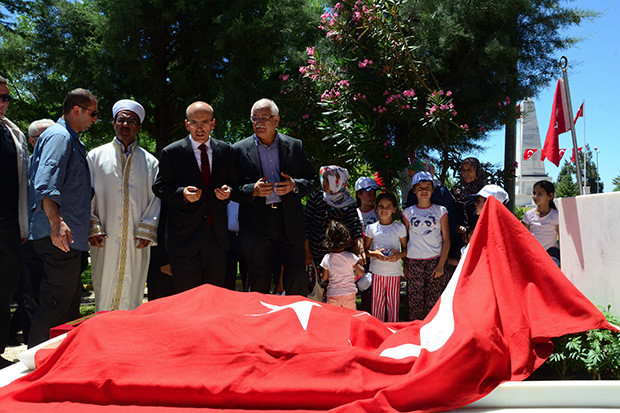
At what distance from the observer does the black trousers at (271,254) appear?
14.0 feet

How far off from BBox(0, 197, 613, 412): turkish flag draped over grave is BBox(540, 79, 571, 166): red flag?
415cm

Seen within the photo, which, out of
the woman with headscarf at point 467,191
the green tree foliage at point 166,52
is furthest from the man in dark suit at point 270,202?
the green tree foliage at point 166,52

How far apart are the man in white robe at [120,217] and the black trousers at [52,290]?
43 centimetres

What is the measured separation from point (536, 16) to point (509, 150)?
69.0 inches

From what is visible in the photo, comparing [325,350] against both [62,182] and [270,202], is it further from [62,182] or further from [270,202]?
[62,182]

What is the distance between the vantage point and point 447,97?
21.3 ft

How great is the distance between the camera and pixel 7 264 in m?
3.79

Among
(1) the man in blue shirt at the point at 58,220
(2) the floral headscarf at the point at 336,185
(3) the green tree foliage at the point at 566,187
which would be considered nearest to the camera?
(1) the man in blue shirt at the point at 58,220

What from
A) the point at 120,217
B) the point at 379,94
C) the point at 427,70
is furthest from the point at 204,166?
the point at 427,70

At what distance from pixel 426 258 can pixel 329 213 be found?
107 cm

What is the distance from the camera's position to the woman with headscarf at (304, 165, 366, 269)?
5.07 m

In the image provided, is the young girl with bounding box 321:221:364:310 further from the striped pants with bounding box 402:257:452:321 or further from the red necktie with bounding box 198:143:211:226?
the red necktie with bounding box 198:143:211:226

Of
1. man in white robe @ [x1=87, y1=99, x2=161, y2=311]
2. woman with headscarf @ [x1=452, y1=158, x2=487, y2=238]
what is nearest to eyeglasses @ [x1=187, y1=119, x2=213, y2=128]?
man in white robe @ [x1=87, y1=99, x2=161, y2=311]

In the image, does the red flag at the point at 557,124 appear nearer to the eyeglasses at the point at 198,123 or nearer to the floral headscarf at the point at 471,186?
the floral headscarf at the point at 471,186
